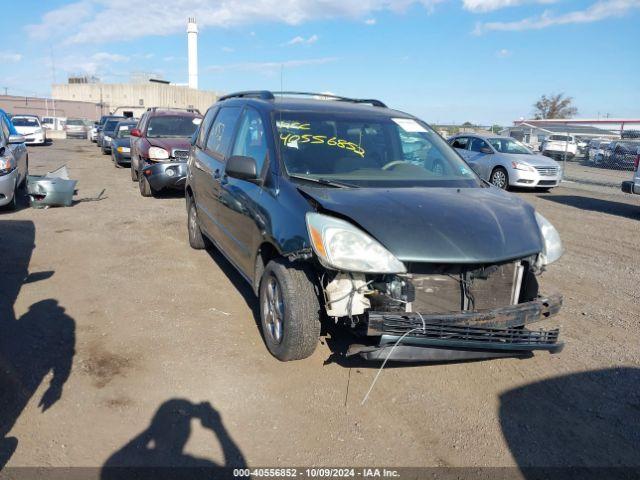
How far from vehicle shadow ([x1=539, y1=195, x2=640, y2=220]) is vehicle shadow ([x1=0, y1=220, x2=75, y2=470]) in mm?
11110

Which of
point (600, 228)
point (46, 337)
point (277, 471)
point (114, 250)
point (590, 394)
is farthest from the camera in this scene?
point (600, 228)

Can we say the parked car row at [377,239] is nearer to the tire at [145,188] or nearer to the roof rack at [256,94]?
the roof rack at [256,94]

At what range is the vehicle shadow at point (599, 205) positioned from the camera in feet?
38.8

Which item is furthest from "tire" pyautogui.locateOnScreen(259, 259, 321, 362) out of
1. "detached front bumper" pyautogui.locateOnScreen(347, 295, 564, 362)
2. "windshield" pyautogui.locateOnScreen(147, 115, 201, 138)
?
"windshield" pyautogui.locateOnScreen(147, 115, 201, 138)

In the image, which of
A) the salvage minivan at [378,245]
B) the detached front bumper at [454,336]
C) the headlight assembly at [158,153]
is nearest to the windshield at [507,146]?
the headlight assembly at [158,153]

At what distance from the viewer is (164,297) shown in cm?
525

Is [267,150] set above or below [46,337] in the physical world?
above

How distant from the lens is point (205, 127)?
638cm

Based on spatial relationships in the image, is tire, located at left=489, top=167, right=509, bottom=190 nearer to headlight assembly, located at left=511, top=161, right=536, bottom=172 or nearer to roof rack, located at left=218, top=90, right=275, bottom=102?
headlight assembly, located at left=511, top=161, right=536, bottom=172

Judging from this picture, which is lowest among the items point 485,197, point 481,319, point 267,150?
point 481,319

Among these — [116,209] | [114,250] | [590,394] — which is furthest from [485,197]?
[116,209]

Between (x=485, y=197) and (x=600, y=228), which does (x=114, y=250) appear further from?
(x=600, y=228)

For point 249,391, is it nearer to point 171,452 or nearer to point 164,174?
point 171,452

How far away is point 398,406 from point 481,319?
0.78 meters
